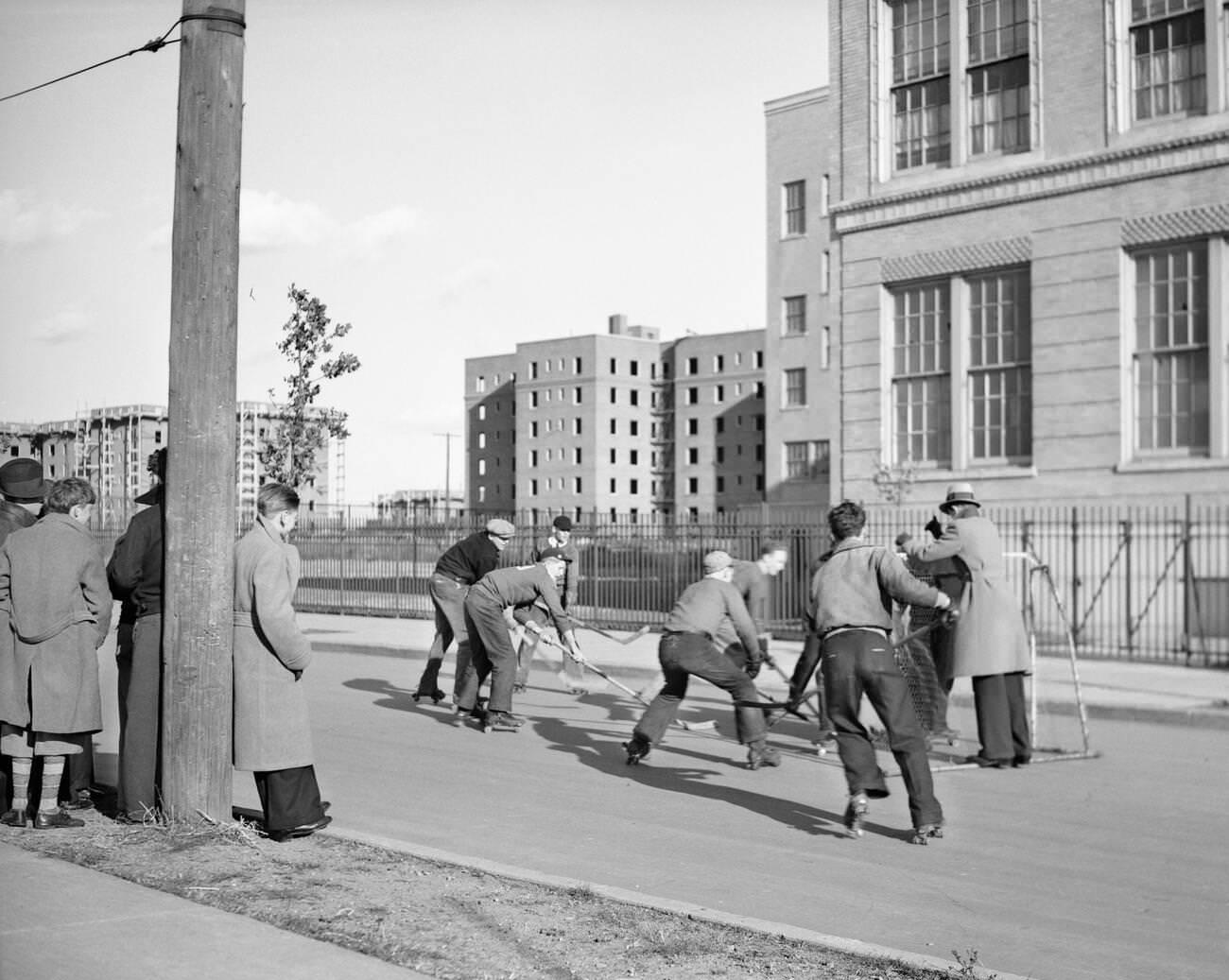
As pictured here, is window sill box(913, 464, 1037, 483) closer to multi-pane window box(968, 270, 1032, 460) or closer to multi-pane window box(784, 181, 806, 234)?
multi-pane window box(968, 270, 1032, 460)

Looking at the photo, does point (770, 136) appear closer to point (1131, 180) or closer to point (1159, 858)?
point (1131, 180)

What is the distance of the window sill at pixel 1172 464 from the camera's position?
20641mm

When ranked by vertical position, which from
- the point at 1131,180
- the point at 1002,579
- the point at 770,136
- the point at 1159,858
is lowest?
the point at 1159,858

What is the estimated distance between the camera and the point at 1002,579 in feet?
36.7

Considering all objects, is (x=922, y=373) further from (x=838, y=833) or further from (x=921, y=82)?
(x=838, y=833)

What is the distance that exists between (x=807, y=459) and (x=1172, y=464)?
3657 cm

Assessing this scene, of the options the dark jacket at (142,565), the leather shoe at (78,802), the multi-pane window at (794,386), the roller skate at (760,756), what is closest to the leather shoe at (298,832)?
the leather shoe at (78,802)

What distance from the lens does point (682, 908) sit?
6.21m

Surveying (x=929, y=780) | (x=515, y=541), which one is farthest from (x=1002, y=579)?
(x=515, y=541)

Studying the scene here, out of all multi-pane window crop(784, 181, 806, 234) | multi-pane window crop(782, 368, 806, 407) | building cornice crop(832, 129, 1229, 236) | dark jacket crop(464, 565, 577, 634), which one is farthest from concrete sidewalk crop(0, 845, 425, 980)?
multi-pane window crop(782, 368, 806, 407)

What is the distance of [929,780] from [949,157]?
57.3 ft

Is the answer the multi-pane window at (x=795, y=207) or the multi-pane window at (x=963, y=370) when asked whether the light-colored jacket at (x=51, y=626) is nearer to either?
the multi-pane window at (x=963, y=370)

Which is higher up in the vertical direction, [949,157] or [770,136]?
[770,136]

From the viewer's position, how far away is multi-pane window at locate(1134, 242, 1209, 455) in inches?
825
